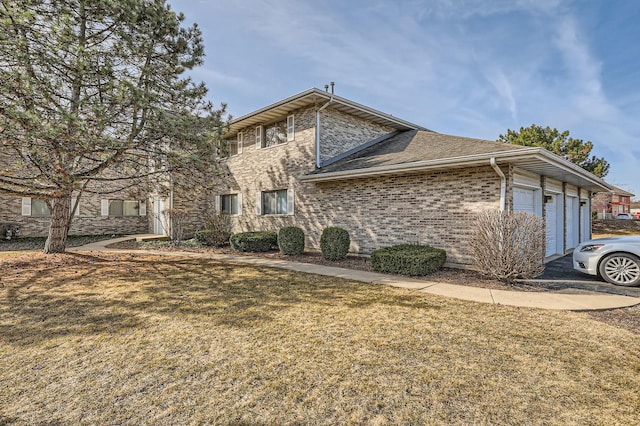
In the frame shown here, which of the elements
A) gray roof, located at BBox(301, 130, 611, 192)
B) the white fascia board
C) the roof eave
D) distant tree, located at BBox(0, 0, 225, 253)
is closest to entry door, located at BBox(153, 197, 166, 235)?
distant tree, located at BBox(0, 0, 225, 253)

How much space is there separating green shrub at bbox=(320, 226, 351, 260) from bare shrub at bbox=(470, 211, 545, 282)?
4.16 m

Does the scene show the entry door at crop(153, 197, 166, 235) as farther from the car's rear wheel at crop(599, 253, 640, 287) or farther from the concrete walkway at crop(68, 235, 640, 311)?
the car's rear wheel at crop(599, 253, 640, 287)

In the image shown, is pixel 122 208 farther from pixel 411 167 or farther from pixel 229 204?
pixel 411 167

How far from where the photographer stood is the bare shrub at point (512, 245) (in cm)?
666

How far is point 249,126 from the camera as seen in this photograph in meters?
14.7

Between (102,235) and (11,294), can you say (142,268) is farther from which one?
(102,235)

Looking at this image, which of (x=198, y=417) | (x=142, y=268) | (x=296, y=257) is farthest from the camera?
(x=296, y=257)

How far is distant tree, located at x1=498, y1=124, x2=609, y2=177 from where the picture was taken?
856 inches

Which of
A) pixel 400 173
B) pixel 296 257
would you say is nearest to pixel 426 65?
pixel 400 173

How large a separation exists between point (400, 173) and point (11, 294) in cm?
929

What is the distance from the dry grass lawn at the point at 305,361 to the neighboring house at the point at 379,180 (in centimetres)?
377

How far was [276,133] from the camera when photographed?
543 inches

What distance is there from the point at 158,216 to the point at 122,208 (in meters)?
2.34

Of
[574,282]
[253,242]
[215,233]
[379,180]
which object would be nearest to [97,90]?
[253,242]
